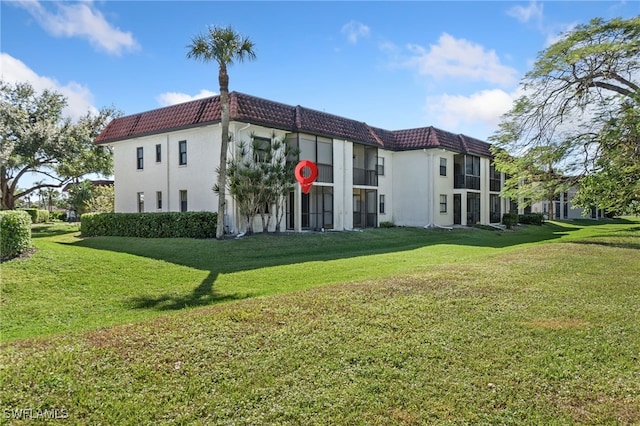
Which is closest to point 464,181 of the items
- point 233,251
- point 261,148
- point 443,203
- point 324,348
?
point 443,203

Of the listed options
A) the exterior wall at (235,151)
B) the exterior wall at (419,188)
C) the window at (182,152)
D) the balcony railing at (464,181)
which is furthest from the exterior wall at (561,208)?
the window at (182,152)

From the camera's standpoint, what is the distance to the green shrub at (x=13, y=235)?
1136 cm

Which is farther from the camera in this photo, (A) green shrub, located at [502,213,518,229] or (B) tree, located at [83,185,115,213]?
(A) green shrub, located at [502,213,518,229]

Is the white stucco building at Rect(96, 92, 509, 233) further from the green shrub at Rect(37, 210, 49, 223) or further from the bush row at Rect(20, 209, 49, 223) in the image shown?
the green shrub at Rect(37, 210, 49, 223)

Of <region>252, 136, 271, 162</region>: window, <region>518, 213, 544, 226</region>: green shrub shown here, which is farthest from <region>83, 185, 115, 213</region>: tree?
<region>518, 213, 544, 226</region>: green shrub

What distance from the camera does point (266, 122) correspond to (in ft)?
71.6

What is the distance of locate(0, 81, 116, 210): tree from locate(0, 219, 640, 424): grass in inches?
909

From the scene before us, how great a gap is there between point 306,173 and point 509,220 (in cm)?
2216

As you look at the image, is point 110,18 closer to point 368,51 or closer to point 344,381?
point 368,51

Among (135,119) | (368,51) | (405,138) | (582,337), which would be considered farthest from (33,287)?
(405,138)

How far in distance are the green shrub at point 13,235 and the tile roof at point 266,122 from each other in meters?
10.3

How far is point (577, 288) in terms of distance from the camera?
31.5 feet

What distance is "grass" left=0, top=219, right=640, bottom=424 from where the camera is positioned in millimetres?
4355

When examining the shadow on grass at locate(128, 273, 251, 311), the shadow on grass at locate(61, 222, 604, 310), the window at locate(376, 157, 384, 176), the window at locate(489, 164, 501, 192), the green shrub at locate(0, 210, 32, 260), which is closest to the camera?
the shadow on grass at locate(128, 273, 251, 311)
